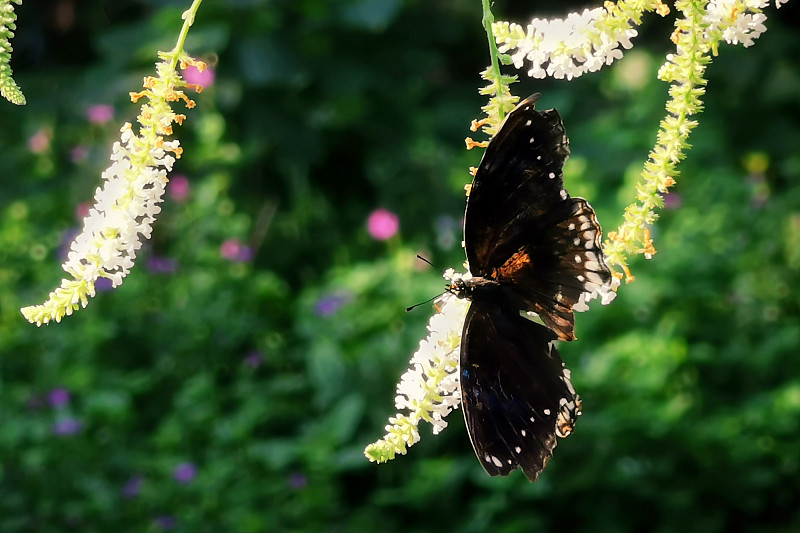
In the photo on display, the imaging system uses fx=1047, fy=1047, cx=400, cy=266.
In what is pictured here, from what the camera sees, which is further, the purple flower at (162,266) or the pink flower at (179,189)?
the pink flower at (179,189)

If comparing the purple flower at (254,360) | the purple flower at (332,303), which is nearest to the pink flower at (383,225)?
the purple flower at (332,303)

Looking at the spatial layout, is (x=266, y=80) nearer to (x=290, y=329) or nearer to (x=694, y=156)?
(x=290, y=329)

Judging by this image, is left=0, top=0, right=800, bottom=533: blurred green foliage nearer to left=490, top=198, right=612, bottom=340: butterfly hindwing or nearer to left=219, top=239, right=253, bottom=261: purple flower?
left=219, top=239, right=253, bottom=261: purple flower

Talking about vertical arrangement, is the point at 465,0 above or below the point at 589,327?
above

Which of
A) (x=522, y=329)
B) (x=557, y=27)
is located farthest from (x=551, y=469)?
(x=557, y=27)

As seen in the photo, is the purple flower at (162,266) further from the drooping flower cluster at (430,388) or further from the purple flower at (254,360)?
the drooping flower cluster at (430,388)

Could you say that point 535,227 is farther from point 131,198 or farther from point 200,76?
A: point 200,76
